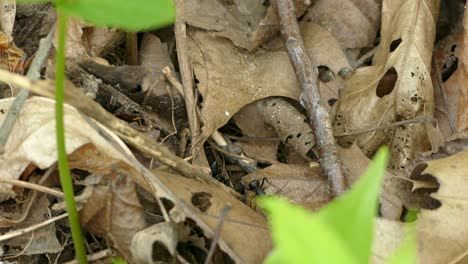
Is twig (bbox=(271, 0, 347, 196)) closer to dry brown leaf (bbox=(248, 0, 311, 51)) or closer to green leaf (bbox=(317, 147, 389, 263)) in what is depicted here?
dry brown leaf (bbox=(248, 0, 311, 51))

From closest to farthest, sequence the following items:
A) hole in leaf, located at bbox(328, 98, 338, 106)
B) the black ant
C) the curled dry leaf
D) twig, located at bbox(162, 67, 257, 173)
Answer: the curled dry leaf
the black ant
twig, located at bbox(162, 67, 257, 173)
hole in leaf, located at bbox(328, 98, 338, 106)

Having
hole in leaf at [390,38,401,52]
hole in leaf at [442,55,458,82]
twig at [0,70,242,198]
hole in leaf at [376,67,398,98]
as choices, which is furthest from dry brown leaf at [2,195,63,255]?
hole in leaf at [442,55,458,82]

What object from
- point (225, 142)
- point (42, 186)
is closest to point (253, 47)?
point (225, 142)

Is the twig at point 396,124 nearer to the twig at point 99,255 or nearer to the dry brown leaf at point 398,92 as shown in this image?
the dry brown leaf at point 398,92

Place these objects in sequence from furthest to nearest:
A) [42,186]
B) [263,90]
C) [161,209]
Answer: [263,90] < [42,186] < [161,209]

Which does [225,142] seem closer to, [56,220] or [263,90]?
[263,90]

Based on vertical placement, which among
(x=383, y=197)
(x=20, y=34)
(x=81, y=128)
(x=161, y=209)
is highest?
(x=20, y=34)
